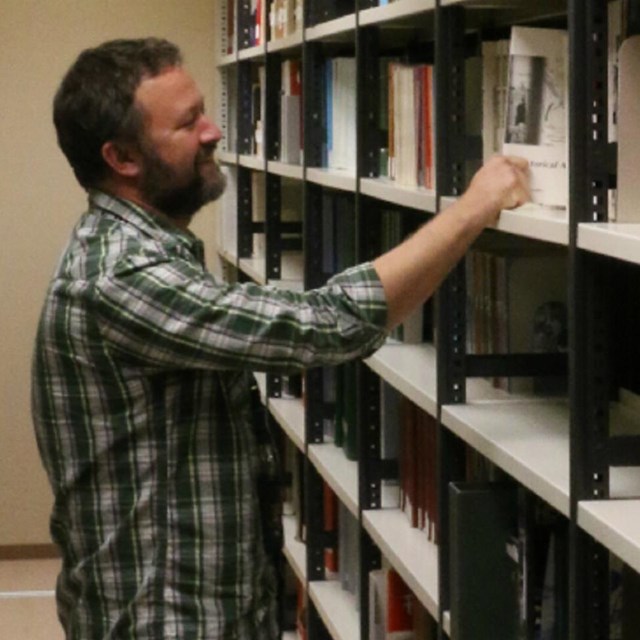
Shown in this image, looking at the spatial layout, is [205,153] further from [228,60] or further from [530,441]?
[228,60]

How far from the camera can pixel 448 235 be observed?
6.65 feet

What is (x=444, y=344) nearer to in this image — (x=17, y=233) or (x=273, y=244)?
(x=273, y=244)

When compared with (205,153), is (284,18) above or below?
above

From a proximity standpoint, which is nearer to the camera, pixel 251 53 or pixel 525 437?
pixel 525 437

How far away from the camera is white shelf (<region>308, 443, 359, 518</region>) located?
3.16m

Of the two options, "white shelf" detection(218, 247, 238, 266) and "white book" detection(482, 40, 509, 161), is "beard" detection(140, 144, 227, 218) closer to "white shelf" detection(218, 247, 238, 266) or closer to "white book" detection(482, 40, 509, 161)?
"white book" detection(482, 40, 509, 161)

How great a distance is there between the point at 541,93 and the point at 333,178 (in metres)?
1.22

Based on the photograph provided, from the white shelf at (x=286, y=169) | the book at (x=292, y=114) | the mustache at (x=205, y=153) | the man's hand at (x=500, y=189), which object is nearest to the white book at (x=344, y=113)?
the white shelf at (x=286, y=169)

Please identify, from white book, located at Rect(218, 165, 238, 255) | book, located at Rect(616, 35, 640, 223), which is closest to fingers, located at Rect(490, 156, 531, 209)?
book, located at Rect(616, 35, 640, 223)

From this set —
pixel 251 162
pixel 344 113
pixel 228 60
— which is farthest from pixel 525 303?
pixel 228 60

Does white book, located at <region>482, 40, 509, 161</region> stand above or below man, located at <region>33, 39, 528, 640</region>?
above

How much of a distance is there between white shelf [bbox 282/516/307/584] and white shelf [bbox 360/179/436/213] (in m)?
1.23

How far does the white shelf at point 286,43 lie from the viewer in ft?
12.2

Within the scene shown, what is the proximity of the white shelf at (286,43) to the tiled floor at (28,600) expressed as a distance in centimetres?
198
